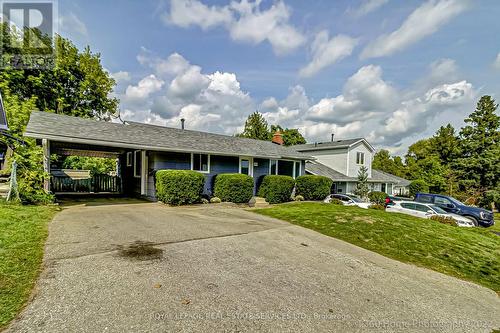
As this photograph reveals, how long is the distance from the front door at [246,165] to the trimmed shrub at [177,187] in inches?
190

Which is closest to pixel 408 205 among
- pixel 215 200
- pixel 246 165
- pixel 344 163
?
pixel 246 165

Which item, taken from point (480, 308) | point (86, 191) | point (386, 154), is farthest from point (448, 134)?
point (86, 191)

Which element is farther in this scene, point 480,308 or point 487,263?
point 487,263

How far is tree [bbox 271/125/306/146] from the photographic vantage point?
161ft

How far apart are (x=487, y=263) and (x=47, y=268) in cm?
1068

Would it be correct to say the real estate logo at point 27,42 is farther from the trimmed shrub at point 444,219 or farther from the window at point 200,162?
the trimmed shrub at point 444,219

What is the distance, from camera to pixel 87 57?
26297mm

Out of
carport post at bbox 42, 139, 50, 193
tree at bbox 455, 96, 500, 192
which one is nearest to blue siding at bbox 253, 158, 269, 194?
carport post at bbox 42, 139, 50, 193

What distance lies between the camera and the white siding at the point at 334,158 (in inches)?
1053

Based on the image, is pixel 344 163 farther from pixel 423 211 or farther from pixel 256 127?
pixel 256 127

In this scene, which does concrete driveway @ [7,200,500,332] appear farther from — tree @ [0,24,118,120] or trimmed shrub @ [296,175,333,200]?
tree @ [0,24,118,120]

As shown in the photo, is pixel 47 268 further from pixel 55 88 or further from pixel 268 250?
pixel 55 88

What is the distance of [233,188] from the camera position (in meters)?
14.2

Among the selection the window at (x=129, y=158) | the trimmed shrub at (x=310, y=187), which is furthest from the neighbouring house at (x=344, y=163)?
Result: the window at (x=129, y=158)
